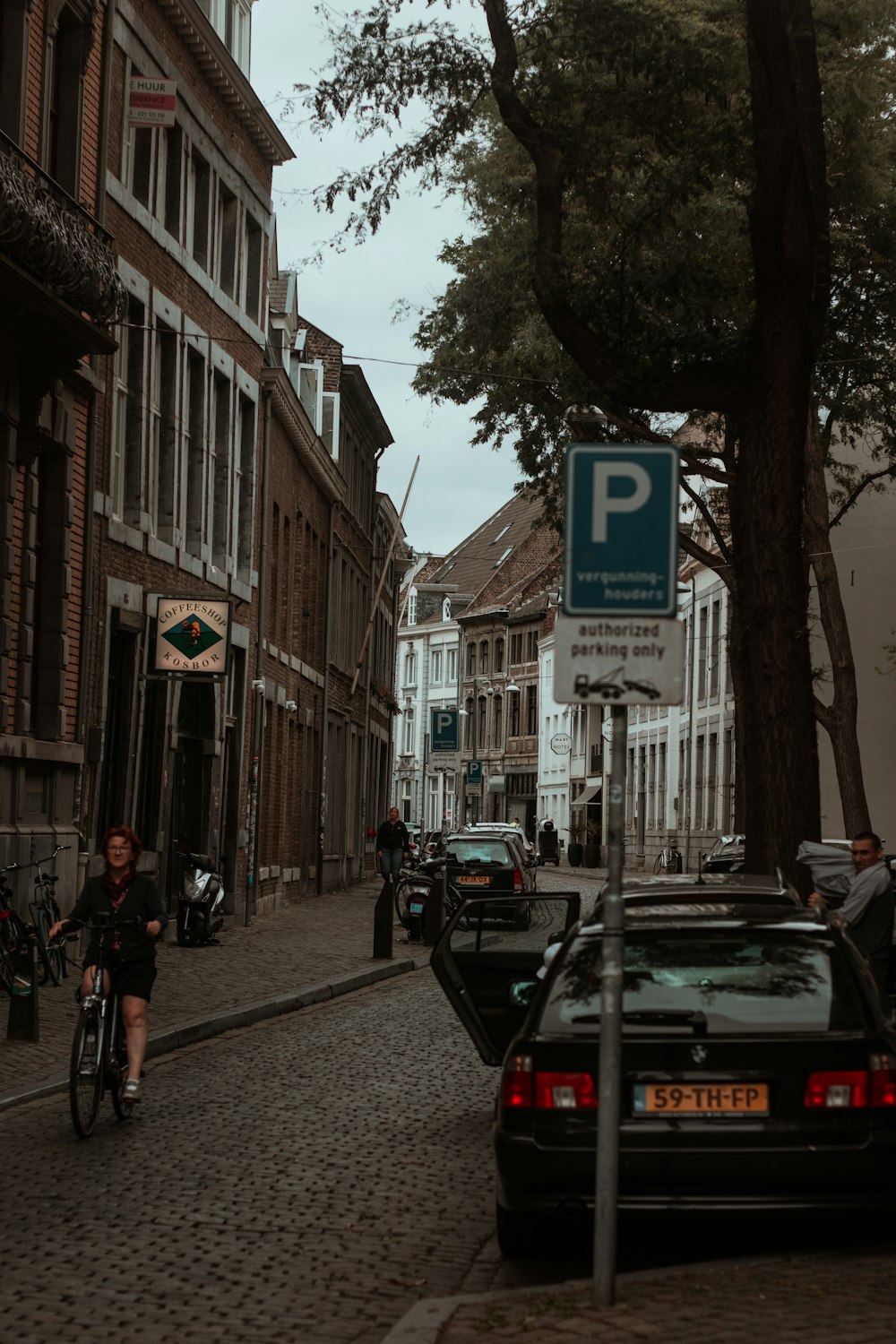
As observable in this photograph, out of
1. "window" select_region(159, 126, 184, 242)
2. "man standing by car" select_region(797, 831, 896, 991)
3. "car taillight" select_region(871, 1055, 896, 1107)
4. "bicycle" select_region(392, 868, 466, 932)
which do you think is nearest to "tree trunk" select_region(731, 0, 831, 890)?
"man standing by car" select_region(797, 831, 896, 991)

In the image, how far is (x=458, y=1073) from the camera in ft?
45.3

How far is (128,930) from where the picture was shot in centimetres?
1136

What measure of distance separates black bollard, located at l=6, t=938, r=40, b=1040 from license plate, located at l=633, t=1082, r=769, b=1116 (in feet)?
23.1

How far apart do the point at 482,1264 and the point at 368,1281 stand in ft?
1.81

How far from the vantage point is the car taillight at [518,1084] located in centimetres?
745

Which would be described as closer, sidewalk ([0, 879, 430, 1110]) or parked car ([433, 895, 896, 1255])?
parked car ([433, 895, 896, 1255])

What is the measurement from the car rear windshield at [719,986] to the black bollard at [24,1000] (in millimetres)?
6707

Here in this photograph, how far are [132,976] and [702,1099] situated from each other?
4.82m

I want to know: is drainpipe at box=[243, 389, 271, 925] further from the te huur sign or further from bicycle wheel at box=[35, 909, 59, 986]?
bicycle wheel at box=[35, 909, 59, 986]

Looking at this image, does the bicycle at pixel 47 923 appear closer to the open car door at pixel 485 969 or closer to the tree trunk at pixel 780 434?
the tree trunk at pixel 780 434

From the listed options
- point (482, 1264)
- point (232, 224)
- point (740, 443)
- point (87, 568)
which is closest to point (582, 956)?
point (482, 1264)

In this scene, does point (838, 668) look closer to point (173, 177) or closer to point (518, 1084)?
point (173, 177)

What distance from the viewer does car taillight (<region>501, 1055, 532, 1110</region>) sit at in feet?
24.5

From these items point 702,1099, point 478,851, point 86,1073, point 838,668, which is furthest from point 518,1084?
point 838,668
